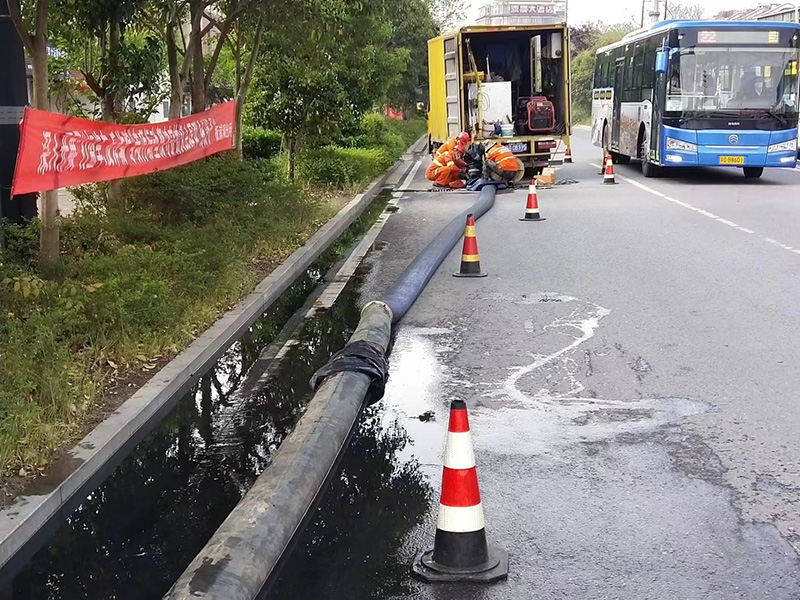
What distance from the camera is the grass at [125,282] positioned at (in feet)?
19.1

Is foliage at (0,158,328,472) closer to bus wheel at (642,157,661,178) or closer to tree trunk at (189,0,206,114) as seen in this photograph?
tree trunk at (189,0,206,114)

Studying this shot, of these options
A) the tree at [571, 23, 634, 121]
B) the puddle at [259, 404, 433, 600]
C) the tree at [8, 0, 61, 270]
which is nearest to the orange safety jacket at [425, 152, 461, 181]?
the tree at [8, 0, 61, 270]

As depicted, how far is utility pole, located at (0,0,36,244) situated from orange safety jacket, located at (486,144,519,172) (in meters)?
12.7

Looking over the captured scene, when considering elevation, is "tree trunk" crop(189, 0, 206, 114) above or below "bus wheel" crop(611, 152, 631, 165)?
above

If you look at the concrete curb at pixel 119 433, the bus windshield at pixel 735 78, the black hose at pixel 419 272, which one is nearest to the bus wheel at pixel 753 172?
the bus windshield at pixel 735 78

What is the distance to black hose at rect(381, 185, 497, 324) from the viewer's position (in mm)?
9312

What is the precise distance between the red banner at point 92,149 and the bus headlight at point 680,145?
11.7 meters

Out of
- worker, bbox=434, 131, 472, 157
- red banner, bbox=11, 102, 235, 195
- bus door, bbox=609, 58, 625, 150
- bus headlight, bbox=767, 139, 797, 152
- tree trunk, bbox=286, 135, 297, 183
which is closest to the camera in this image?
red banner, bbox=11, 102, 235, 195

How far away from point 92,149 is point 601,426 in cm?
554

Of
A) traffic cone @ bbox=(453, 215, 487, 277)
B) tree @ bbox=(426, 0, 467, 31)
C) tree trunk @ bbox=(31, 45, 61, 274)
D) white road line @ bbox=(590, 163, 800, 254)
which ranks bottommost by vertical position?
white road line @ bbox=(590, 163, 800, 254)

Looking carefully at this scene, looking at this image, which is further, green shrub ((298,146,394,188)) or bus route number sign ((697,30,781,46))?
bus route number sign ((697,30,781,46))

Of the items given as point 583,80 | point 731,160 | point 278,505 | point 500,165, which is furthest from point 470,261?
point 583,80

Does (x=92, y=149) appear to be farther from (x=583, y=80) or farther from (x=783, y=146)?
(x=583, y=80)

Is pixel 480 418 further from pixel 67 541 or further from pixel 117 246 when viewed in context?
pixel 117 246
